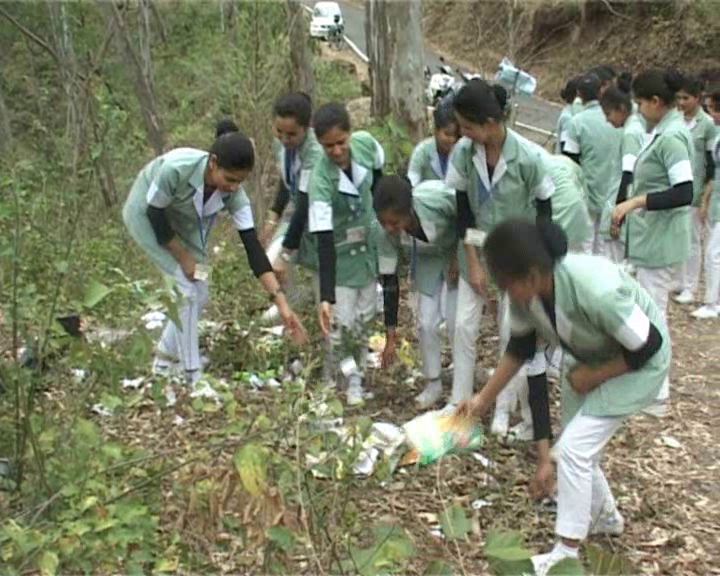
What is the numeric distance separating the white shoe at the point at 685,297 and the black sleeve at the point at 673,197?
7.68 feet

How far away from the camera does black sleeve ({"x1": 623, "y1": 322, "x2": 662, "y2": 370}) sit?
298 centimetres

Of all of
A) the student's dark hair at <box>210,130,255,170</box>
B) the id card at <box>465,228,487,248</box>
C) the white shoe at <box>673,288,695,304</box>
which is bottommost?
the white shoe at <box>673,288,695,304</box>

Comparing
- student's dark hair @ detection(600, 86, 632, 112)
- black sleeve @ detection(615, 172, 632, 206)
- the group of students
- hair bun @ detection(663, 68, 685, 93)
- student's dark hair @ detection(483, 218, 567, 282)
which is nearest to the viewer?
student's dark hair @ detection(483, 218, 567, 282)

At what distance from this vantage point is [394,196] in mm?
4117

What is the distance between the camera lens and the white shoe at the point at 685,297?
22.6 feet

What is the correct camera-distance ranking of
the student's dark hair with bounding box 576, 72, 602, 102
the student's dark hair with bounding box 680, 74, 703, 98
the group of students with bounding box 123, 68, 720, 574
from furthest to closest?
1. the student's dark hair with bounding box 576, 72, 602, 102
2. the student's dark hair with bounding box 680, 74, 703, 98
3. the group of students with bounding box 123, 68, 720, 574

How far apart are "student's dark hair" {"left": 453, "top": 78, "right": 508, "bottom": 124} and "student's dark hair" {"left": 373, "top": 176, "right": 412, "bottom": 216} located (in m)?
0.49

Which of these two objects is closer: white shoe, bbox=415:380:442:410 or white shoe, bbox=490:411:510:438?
white shoe, bbox=490:411:510:438

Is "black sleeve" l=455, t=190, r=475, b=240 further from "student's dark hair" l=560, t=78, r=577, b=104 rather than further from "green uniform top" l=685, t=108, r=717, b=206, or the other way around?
"student's dark hair" l=560, t=78, r=577, b=104

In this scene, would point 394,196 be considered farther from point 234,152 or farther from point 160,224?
point 160,224

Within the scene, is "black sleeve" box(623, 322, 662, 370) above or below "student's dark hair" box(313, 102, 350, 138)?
below

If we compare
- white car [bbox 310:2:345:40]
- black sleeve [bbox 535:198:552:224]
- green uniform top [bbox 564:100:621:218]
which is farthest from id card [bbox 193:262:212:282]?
white car [bbox 310:2:345:40]

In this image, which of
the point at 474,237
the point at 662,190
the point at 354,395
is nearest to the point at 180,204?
the point at 354,395

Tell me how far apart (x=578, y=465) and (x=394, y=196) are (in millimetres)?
1524
